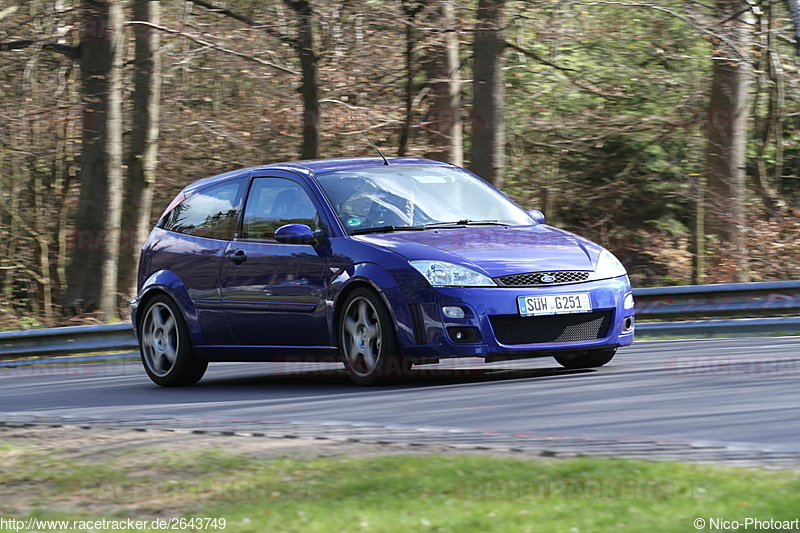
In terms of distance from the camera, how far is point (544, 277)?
9.13 meters

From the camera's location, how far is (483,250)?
366 inches

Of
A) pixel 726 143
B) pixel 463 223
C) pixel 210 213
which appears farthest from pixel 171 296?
pixel 726 143

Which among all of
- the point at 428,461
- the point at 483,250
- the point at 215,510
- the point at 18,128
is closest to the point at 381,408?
the point at 483,250

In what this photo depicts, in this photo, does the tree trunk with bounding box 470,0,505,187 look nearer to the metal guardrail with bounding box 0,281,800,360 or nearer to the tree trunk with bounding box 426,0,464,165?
the tree trunk with bounding box 426,0,464,165

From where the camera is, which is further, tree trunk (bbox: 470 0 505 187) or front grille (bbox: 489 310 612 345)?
tree trunk (bbox: 470 0 505 187)

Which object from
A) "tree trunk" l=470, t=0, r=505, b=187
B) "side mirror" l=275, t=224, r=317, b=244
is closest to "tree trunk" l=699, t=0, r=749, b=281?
"tree trunk" l=470, t=0, r=505, b=187

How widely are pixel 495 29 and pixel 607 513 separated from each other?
12.9 meters

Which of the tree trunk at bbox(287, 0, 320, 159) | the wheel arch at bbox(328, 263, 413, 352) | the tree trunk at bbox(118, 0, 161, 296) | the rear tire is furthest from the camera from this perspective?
the tree trunk at bbox(118, 0, 161, 296)

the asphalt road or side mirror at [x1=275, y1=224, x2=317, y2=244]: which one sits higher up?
side mirror at [x1=275, y1=224, x2=317, y2=244]

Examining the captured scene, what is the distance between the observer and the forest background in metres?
18.6

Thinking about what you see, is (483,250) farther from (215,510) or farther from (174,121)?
(174,121)

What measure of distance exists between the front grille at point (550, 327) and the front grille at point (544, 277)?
228 millimetres

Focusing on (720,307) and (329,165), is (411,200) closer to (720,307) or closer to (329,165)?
(329,165)

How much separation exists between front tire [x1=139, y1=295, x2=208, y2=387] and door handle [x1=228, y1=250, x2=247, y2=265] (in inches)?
30.7
